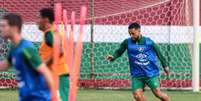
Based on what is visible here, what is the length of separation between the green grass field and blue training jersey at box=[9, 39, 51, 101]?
6.67 meters

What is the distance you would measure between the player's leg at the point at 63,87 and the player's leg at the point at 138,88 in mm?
2803

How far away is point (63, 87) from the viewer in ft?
27.5

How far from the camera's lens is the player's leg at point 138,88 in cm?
1103

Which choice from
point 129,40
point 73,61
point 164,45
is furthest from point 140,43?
point 164,45

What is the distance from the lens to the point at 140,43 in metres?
11.5

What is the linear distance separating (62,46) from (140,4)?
30.2ft

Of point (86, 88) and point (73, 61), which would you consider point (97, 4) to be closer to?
point (86, 88)

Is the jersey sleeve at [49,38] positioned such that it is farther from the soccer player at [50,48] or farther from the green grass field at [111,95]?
the green grass field at [111,95]

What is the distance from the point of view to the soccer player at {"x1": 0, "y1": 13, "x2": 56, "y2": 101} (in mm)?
6371

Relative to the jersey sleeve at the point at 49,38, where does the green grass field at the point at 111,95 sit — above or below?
below

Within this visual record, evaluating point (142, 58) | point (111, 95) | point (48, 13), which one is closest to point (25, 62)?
point (48, 13)

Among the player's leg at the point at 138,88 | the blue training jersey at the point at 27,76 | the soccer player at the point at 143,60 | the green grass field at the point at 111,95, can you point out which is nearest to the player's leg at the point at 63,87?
the blue training jersey at the point at 27,76

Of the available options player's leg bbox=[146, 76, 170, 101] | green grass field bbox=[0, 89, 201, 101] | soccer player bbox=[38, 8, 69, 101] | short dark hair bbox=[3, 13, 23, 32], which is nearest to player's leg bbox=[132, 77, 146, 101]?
player's leg bbox=[146, 76, 170, 101]

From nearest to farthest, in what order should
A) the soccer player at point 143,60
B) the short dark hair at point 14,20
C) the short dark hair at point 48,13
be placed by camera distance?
the short dark hair at point 14,20
the short dark hair at point 48,13
the soccer player at point 143,60
